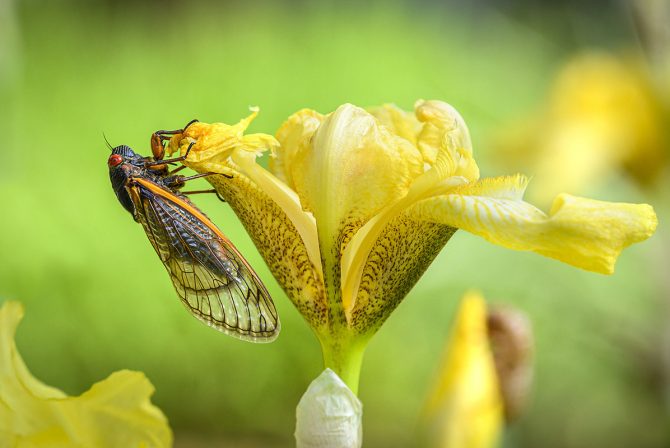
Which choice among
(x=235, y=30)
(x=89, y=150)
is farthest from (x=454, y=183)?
(x=235, y=30)

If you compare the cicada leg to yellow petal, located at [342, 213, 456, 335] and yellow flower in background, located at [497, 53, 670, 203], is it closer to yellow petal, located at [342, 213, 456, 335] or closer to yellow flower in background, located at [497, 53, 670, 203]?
yellow petal, located at [342, 213, 456, 335]

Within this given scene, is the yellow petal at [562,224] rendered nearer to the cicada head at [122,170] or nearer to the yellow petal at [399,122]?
the yellow petal at [399,122]

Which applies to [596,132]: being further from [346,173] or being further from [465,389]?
[346,173]

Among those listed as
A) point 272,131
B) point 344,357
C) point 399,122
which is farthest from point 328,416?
point 272,131

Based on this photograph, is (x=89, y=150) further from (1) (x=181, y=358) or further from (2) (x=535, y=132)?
(2) (x=535, y=132)

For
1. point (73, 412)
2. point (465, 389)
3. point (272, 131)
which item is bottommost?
point (272, 131)

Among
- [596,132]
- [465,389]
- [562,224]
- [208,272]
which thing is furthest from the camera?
[596,132]
